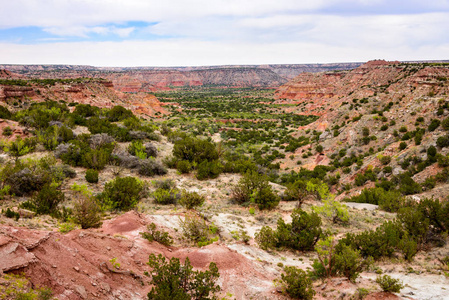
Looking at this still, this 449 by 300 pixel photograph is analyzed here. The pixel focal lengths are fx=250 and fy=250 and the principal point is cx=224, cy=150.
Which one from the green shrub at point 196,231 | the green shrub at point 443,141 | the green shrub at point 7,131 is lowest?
the green shrub at point 196,231

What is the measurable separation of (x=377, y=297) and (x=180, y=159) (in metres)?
17.4

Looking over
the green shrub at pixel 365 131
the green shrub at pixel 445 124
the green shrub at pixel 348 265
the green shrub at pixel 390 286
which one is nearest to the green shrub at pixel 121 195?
the green shrub at pixel 348 265

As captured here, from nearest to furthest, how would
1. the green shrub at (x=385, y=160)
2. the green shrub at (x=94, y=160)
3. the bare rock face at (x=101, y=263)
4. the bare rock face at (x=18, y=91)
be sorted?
the bare rock face at (x=101, y=263)
the green shrub at (x=94, y=160)
the green shrub at (x=385, y=160)
the bare rock face at (x=18, y=91)

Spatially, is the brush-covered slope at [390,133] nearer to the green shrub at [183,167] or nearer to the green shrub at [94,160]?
the green shrub at [183,167]

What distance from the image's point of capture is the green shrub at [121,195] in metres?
12.2

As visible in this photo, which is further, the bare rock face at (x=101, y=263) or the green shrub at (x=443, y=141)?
the green shrub at (x=443, y=141)

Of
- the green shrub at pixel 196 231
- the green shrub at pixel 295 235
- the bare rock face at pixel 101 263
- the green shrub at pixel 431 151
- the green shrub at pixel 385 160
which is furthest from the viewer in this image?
the green shrub at pixel 385 160

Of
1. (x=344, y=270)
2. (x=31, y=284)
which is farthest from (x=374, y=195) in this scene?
(x=31, y=284)

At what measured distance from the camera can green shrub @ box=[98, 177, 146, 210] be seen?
40.2 feet

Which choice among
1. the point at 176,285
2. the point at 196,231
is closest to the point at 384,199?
the point at 196,231

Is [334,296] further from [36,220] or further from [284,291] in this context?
[36,220]

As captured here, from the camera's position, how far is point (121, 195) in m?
12.6

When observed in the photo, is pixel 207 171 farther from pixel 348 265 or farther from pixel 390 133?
pixel 390 133

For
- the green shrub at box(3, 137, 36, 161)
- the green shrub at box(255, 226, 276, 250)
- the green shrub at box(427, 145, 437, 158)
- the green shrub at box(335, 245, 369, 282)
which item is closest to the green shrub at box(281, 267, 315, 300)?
the green shrub at box(335, 245, 369, 282)
